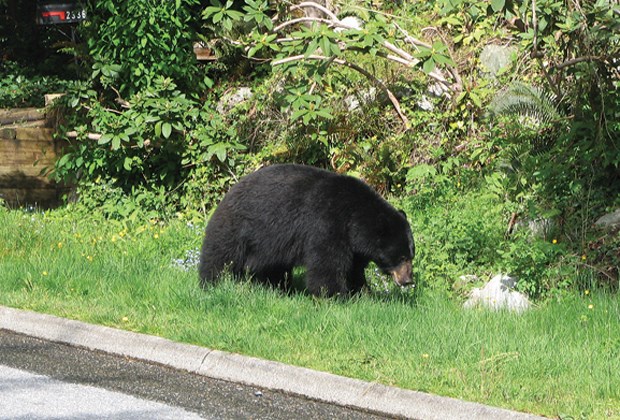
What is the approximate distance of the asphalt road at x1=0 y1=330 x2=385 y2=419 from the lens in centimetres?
569

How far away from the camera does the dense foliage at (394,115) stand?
9.11 meters

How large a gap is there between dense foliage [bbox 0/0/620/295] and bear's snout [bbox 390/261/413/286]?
869mm

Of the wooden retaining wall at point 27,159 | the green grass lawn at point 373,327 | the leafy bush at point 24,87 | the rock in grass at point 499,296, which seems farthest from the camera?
the leafy bush at point 24,87

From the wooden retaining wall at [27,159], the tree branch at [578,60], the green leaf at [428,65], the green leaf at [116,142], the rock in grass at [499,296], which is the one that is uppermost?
the tree branch at [578,60]

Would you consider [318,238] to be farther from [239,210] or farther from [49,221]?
Answer: [49,221]

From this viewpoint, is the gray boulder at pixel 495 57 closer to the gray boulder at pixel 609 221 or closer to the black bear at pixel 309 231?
the gray boulder at pixel 609 221

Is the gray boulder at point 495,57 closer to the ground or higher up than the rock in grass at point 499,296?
higher up

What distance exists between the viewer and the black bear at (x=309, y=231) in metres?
7.99

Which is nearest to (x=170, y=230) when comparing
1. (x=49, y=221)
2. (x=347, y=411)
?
(x=49, y=221)

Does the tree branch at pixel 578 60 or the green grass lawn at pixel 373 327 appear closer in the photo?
the green grass lawn at pixel 373 327

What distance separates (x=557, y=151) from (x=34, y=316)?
5.31 m

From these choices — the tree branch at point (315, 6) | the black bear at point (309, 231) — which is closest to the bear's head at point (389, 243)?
the black bear at point (309, 231)

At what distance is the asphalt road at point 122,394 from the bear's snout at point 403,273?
7.20 ft

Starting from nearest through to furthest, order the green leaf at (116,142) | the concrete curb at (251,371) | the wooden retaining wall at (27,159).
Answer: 1. the concrete curb at (251,371)
2. the green leaf at (116,142)
3. the wooden retaining wall at (27,159)
